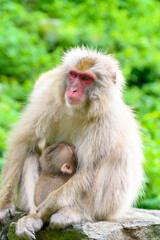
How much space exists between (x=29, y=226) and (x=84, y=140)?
45.1 inches

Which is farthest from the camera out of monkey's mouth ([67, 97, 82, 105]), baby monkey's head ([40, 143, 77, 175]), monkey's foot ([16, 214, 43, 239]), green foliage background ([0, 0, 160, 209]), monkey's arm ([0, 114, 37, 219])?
green foliage background ([0, 0, 160, 209])

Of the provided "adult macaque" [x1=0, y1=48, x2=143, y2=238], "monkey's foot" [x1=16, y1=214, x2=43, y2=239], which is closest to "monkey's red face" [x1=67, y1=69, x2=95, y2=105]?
"adult macaque" [x1=0, y1=48, x2=143, y2=238]

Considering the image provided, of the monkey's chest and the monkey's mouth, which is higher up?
the monkey's mouth

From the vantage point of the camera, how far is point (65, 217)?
479 centimetres

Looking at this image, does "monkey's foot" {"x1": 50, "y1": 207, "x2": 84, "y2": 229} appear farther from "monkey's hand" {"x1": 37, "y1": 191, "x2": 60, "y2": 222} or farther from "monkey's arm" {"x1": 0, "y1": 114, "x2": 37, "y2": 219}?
"monkey's arm" {"x1": 0, "y1": 114, "x2": 37, "y2": 219}

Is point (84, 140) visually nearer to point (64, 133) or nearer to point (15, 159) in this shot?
point (64, 133)

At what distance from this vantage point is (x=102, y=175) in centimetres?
500

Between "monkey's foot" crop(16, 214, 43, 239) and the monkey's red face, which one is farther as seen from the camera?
the monkey's red face

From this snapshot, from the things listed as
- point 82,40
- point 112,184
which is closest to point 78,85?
point 112,184

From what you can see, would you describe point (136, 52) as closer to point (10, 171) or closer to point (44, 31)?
point (44, 31)

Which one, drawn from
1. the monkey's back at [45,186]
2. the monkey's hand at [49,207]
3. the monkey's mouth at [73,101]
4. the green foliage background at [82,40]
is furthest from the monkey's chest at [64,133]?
the green foliage background at [82,40]

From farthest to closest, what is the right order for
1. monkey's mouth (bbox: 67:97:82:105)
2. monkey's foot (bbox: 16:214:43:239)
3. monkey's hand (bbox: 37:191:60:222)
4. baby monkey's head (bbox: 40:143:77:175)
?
baby monkey's head (bbox: 40:143:77:175) → monkey's mouth (bbox: 67:97:82:105) → monkey's hand (bbox: 37:191:60:222) → monkey's foot (bbox: 16:214:43:239)

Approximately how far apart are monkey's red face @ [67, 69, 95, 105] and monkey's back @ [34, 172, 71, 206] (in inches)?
35.8

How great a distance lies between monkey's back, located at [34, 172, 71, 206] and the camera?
5.10 metres
